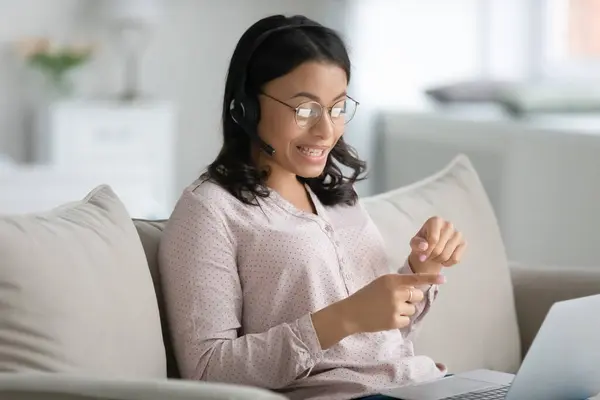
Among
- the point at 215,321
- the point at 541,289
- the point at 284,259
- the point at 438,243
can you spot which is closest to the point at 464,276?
the point at 541,289

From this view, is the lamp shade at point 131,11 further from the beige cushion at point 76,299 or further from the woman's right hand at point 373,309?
the woman's right hand at point 373,309

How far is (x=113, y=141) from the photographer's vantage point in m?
4.64

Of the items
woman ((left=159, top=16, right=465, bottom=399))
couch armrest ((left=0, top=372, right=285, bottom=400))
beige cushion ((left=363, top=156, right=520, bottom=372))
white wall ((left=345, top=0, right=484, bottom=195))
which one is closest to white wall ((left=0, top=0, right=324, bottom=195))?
white wall ((left=345, top=0, right=484, bottom=195))

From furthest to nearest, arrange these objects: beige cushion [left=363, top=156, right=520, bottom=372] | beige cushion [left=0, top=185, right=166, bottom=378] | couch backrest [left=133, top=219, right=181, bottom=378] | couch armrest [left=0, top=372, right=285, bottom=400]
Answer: beige cushion [left=363, top=156, right=520, bottom=372] < couch backrest [left=133, top=219, right=181, bottom=378] < beige cushion [left=0, top=185, right=166, bottom=378] < couch armrest [left=0, top=372, right=285, bottom=400]

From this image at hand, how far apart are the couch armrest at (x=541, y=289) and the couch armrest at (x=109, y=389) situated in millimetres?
1114

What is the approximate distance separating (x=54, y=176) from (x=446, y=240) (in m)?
2.01

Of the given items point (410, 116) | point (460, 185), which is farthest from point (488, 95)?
point (460, 185)

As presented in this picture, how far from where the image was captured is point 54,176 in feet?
11.0

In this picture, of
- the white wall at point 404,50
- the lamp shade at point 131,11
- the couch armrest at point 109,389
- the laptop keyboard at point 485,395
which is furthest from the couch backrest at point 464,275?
the lamp shade at point 131,11

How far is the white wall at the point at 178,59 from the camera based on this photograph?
4.83m

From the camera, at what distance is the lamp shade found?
4.65 m

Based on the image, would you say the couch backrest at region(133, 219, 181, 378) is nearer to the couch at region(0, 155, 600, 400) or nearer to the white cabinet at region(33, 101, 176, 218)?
the couch at region(0, 155, 600, 400)

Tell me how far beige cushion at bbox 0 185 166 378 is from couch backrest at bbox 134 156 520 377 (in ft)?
1.89

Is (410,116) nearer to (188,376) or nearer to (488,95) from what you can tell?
(488,95)
